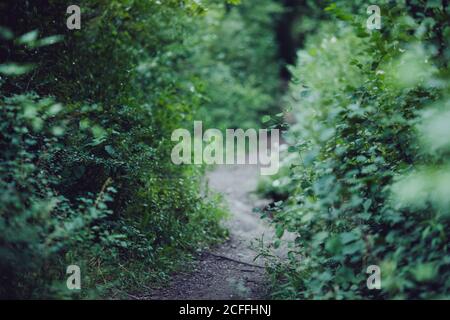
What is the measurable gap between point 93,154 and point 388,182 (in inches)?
98.2

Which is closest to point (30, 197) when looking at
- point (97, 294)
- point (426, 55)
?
point (97, 294)

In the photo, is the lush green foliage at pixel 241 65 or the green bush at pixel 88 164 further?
the lush green foliage at pixel 241 65

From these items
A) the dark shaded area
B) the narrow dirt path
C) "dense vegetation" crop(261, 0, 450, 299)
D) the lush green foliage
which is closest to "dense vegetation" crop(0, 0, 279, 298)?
the narrow dirt path

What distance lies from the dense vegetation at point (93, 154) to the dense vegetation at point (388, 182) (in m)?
1.29

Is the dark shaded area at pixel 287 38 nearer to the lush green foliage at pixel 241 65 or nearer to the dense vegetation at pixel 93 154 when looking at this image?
the lush green foliage at pixel 241 65

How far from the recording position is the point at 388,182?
309 centimetres

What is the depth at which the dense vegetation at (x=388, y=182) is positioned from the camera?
8.81 feet

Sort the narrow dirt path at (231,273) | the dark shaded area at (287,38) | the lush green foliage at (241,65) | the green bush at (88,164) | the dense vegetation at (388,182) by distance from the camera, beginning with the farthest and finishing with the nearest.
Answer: the dark shaded area at (287,38), the lush green foliage at (241,65), the narrow dirt path at (231,273), the green bush at (88,164), the dense vegetation at (388,182)

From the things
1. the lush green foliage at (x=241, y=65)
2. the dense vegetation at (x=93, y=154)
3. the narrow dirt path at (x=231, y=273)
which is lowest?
the narrow dirt path at (x=231, y=273)

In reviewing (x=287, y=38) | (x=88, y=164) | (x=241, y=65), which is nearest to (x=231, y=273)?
(x=88, y=164)

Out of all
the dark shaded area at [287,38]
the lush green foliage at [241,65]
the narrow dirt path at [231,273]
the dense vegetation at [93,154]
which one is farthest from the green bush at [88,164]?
the dark shaded area at [287,38]

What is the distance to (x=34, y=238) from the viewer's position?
2.72m

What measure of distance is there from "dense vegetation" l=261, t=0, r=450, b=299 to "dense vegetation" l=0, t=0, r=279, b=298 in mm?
1290
